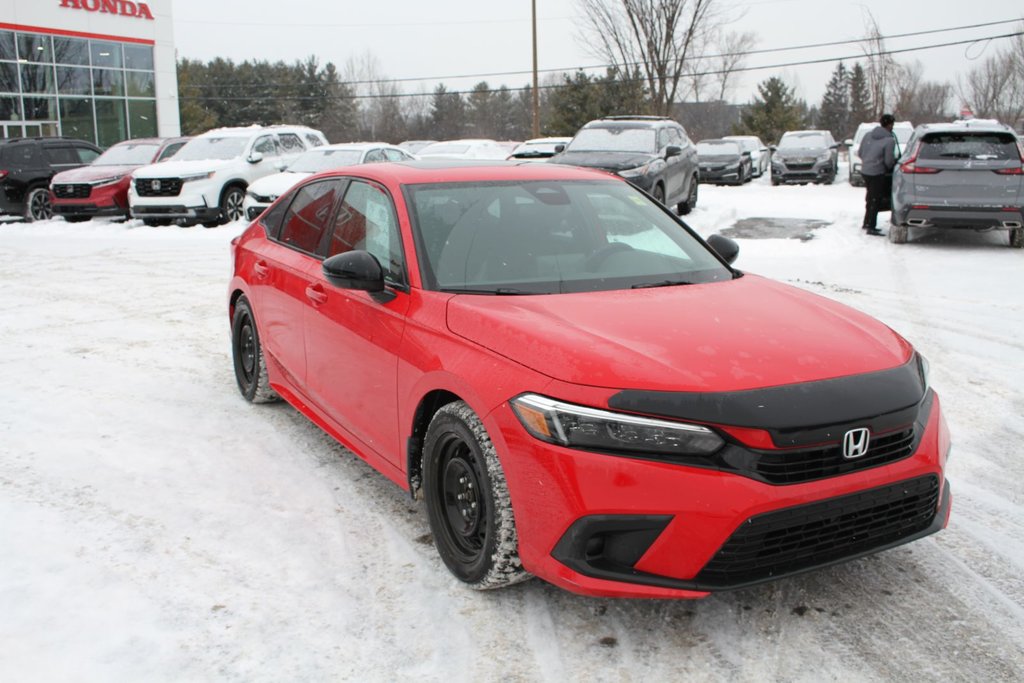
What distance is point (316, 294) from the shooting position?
4.66 metres

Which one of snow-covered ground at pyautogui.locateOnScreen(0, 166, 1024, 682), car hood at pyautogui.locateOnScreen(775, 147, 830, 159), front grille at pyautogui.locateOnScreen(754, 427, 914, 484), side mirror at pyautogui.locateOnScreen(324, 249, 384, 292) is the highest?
car hood at pyautogui.locateOnScreen(775, 147, 830, 159)

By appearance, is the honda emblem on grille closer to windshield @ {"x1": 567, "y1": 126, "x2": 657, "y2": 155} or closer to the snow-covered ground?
the snow-covered ground

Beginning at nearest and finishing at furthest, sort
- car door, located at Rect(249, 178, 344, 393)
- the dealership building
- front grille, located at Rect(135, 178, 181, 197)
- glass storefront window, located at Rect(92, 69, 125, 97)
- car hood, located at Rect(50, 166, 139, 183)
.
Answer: car door, located at Rect(249, 178, 344, 393), front grille, located at Rect(135, 178, 181, 197), car hood, located at Rect(50, 166, 139, 183), the dealership building, glass storefront window, located at Rect(92, 69, 125, 97)

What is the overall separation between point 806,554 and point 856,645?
420 millimetres

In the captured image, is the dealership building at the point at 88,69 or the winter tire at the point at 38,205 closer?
the winter tire at the point at 38,205

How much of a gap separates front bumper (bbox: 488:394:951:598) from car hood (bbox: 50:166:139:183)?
17.0 metres

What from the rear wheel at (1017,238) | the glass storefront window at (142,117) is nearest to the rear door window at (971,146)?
the rear wheel at (1017,238)

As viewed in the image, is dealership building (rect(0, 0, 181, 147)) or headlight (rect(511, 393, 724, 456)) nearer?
headlight (rect(511, 393, 724, 456))

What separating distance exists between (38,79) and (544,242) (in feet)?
108

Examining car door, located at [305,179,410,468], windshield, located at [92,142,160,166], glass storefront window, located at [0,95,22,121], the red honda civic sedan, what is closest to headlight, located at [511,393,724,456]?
the red honda civic sedan

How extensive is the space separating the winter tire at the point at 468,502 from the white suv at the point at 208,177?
1423cm

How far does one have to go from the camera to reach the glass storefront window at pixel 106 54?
33406 mm

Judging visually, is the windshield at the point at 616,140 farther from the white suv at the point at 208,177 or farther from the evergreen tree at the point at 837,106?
the evergreen tree at the point at 837,106

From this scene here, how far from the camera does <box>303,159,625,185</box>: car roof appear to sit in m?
4.45
